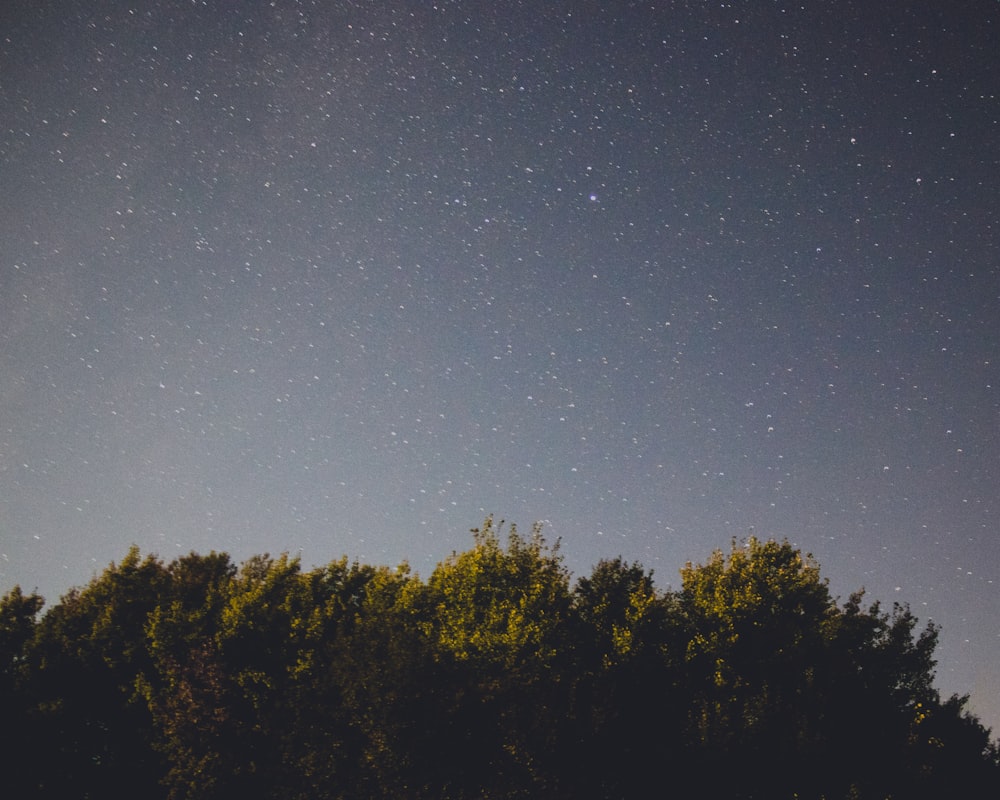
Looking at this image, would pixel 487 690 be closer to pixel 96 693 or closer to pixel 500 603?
pixel 500 603

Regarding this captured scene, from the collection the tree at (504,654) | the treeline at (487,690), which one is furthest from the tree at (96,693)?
the tree at (504,654)

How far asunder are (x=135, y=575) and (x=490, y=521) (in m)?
18.8

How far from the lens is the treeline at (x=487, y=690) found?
59.4 ft

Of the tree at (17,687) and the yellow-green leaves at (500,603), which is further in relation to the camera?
the tree at (17,687)

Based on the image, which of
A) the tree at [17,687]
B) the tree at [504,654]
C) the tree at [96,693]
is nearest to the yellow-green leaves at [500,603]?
the tree at [504,654]

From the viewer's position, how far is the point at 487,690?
18.5 meters

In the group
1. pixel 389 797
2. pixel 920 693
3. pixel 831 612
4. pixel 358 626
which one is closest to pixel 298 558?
pixel 358 626

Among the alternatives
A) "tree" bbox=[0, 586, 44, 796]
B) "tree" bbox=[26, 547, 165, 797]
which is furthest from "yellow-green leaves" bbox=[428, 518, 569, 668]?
"tree" bbox=[0, 586, 44, 796]

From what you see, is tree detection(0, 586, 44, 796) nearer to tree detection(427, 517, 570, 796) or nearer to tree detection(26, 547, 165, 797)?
tree detection(26, 547, 165, 797)

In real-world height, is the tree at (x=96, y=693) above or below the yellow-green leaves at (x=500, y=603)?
below

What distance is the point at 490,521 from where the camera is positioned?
2472 centimetres

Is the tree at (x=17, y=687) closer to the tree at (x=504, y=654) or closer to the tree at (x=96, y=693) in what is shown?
the tree at (x=96, y=693)

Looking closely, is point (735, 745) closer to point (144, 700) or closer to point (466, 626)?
point (466, 626)

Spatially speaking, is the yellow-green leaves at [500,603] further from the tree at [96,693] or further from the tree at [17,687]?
the tree at [17,687]
